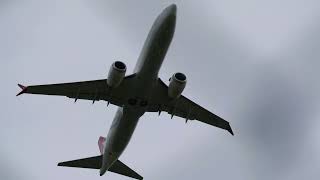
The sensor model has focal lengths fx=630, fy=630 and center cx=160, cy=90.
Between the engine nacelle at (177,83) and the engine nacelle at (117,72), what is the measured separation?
3606 millimetres

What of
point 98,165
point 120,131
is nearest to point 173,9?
point 120,131

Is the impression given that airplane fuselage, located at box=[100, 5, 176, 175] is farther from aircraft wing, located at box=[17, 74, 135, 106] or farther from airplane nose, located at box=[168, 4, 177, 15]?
aircraft wing, located at box=[17, 74, 135, 106]

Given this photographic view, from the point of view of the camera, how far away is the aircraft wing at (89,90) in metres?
44.7

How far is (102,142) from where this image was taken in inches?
2169

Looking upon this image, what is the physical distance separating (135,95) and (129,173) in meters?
9.36

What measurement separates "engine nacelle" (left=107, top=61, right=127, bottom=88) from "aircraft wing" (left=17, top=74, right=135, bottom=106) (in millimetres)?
833

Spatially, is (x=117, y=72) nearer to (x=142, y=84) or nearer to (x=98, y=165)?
(x=142, y=84)

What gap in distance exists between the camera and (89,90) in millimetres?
46469

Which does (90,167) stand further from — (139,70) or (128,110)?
(139,70)

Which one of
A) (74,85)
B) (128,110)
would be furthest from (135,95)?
(74,85)

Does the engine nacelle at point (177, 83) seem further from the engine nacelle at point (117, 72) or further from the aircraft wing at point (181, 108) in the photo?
the engine nacelle at point (117, 72)

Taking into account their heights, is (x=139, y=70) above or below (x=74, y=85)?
above

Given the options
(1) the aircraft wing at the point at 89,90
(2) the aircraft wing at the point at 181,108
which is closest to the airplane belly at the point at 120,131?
(1) the aircraft wing at the point at 89,90

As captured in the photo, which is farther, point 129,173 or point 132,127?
point 129,173
